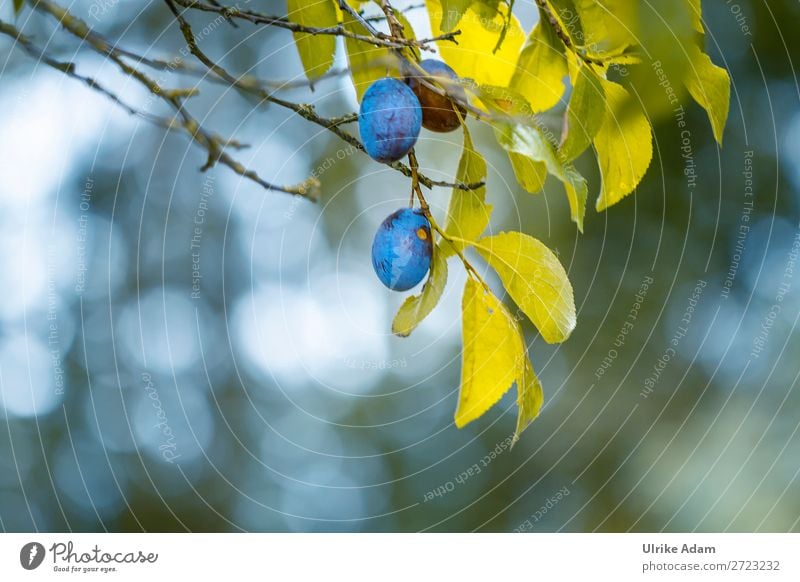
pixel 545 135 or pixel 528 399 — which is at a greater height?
pixel 545 135

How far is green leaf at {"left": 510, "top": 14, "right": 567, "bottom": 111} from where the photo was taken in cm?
45

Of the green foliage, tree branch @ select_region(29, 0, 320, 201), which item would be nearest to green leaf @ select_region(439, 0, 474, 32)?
the green foliage

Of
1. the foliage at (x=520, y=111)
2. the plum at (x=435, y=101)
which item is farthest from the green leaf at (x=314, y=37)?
the plum at (x=435, y=101)

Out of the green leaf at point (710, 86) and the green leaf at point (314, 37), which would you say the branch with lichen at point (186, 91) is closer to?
the green leaf at point (314, 37)

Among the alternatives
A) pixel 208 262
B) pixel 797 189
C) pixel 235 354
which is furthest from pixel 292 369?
pixel 208 262

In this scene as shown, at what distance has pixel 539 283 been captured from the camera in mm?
440

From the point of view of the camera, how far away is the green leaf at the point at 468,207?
0.46 meters

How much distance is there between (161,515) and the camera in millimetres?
2332

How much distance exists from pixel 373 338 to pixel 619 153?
0.72m

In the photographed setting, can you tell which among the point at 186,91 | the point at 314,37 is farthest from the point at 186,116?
the point at 314,37

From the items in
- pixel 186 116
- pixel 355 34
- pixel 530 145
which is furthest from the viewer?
pixel 186 116

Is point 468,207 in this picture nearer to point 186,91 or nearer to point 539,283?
point 539,283
